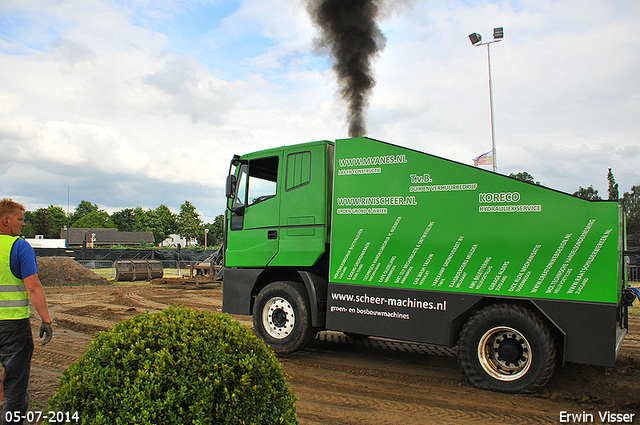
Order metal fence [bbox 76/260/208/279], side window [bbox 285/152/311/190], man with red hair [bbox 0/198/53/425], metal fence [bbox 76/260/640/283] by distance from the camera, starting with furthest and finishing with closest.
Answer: metal fence [bbox 76/260/208/279], metal fence [bbox 76/260/640/283], side window [bbox 285/152/311/190], man with red hair [bbox 0/198/53/425]

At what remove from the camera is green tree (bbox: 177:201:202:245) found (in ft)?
290

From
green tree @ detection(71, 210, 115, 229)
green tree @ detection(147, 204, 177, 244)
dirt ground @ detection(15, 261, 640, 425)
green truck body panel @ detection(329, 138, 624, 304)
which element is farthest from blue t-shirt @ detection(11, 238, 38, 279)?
green tree @ detection(71, 210, 115, 229)

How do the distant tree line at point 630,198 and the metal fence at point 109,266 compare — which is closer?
the metal fence at point 109,266

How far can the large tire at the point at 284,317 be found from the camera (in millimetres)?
6473

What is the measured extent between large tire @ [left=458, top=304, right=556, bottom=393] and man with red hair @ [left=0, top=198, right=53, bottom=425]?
4527mm

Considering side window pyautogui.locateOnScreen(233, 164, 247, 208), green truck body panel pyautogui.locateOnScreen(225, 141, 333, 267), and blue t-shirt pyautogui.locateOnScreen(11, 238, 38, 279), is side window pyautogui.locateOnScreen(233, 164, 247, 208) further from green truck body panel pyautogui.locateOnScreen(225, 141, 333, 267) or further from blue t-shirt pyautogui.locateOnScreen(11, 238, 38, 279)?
blue t-shirt pyautogui.locateOnScreen(11, 238, 38, 279)

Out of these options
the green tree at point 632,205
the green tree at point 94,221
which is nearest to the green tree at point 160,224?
the green tree at point 94,221

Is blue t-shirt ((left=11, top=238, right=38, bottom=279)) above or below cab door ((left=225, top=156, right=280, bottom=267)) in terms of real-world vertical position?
below

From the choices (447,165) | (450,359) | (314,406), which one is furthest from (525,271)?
(314,406)

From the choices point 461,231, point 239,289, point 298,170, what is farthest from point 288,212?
point 461,231

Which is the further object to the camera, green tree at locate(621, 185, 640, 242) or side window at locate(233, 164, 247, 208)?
green tree at locate(621, 185, 640, 242)

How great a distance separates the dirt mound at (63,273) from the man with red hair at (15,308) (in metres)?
18.0

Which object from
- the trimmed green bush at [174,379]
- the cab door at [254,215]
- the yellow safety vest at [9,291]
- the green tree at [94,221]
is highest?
the green tree at [94,221]

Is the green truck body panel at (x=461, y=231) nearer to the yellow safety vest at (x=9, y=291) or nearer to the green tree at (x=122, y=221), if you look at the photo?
the yellow safety vest at (x=9, y=291)
